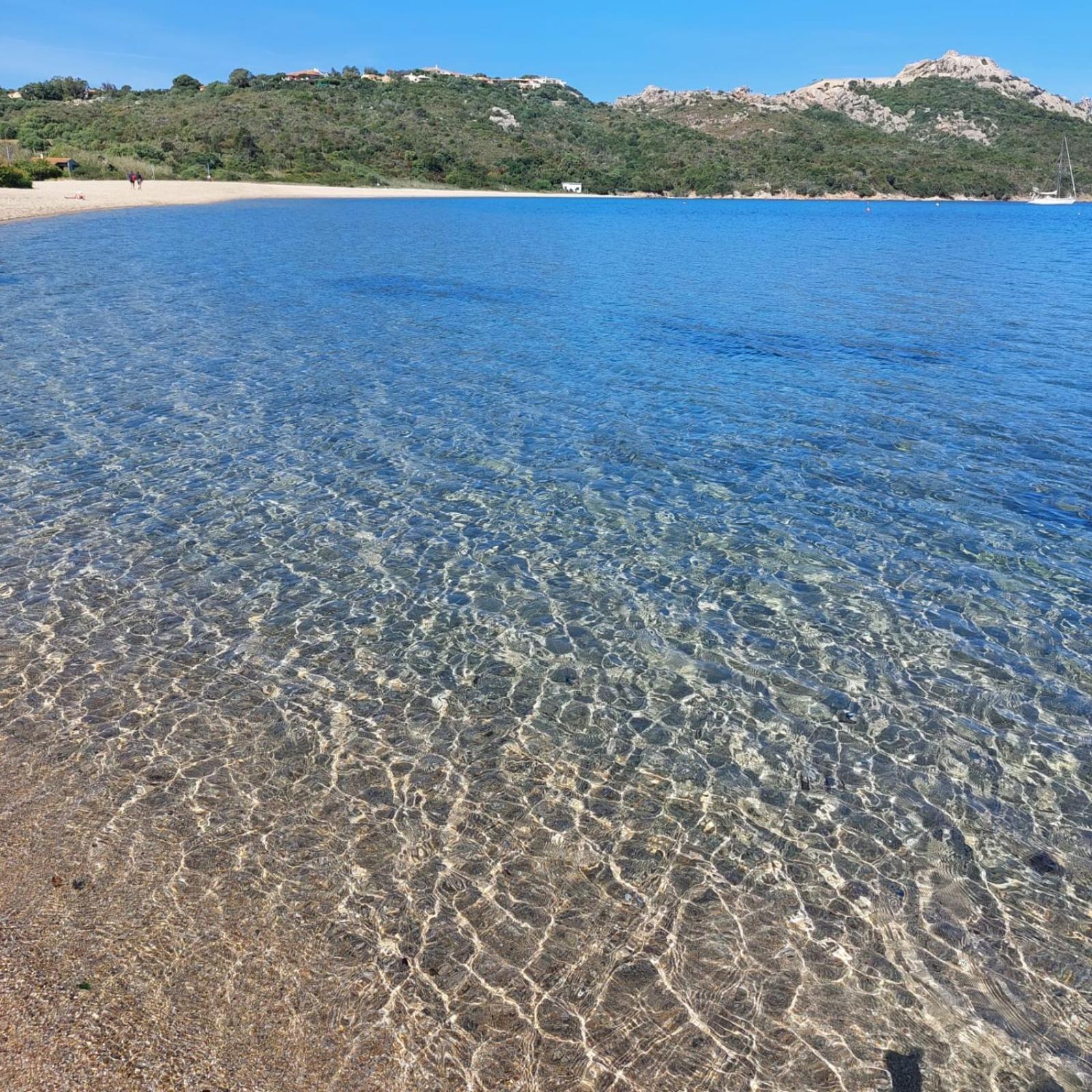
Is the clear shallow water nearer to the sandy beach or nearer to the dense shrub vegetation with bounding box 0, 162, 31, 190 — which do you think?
the sandy beach

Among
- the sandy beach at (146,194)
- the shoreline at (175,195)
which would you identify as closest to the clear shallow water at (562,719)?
the sandy beach at (146,194)

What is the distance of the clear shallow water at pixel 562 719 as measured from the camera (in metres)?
4.54

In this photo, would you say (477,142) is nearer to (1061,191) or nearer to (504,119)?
(504,119)

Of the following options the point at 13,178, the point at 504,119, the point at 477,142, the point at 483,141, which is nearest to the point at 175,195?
the point at 13,178

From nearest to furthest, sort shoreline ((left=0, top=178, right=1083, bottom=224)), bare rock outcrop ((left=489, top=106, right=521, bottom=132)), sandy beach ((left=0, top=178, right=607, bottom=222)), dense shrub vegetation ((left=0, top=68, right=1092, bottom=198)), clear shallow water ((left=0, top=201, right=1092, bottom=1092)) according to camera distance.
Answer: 1. clear shallow water ((left=0, top=201, right=1092, bottom=1092))
2. sandy beach ((left=0, top=178, right=607, bottom=222))
3. shoreline ((left=0, top=178, right=1083, bottom=224))
4. dense shrub vegetation ((left=0, top=68, right=1092, bottom=198))
5. bare rock outcrop ((left=489, top=106, right=521, bottom=132))

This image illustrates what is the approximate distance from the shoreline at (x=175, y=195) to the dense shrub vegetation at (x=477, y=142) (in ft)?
14.3

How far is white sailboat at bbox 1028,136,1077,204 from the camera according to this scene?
143000 mm

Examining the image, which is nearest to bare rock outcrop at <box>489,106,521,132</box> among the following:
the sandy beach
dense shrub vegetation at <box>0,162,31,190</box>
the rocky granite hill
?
the rocky granite hill

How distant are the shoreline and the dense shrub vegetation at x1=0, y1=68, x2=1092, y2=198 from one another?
4.37 meters

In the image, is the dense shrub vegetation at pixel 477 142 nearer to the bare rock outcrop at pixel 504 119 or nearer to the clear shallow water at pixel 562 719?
the bare rock outcrop at pixel 504 119

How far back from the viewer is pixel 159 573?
9.27 metres

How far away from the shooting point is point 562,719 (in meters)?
7.06

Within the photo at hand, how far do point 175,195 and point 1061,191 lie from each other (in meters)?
147

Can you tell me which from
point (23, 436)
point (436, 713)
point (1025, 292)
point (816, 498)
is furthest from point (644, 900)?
point (1025, 292)
